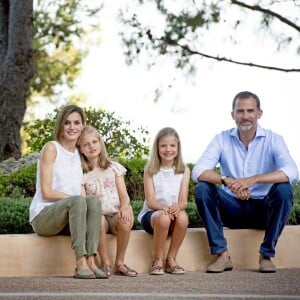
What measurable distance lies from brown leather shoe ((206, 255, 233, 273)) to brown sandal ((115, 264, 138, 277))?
1.79ft

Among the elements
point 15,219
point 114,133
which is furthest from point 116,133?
point 15,219

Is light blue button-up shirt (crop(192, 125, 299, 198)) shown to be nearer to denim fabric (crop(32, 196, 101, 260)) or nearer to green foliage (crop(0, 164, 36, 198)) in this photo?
denim fabric (crop(32, 196, 101, 260))

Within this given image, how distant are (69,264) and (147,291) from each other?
119cm

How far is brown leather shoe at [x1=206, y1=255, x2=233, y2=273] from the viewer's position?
5941 mm

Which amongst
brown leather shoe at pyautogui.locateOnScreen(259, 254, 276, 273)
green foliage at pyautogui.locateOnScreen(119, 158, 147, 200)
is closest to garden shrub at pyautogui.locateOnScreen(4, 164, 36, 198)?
green foliage at pyautogui.locateOnScreen(119, 158, 147, 200)

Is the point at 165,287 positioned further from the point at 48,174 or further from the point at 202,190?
the point at 48,174

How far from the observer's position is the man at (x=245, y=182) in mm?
5918

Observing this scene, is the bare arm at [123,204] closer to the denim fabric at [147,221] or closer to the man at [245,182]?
the denim fabric at [147,221]

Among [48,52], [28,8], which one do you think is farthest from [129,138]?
[48,52]

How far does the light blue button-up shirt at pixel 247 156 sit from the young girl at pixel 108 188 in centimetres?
57

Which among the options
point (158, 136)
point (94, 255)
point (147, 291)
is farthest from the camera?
point (158, 136)

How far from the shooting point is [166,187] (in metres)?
6.05

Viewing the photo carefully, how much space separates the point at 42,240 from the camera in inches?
235

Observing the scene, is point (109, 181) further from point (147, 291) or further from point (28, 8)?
point (28, 8)
